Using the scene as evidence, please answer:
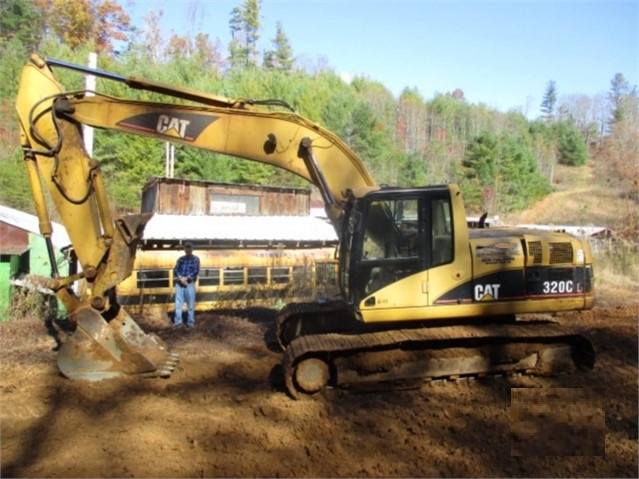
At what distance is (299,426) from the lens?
5.65 m

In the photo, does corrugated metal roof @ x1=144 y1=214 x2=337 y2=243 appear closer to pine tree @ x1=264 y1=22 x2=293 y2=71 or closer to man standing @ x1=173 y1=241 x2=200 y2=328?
man standing @ x1=173 y1=241 x2=200 y2=328

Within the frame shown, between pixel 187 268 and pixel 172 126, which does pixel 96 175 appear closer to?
pixel 172 126

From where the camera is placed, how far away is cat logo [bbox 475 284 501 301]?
6590 millimetres

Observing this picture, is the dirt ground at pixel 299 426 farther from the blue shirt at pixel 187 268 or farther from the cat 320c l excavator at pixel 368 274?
the blue shirt at pixel 187 268

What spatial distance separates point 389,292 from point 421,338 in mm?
634

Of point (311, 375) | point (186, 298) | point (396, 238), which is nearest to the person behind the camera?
point (311, 375)

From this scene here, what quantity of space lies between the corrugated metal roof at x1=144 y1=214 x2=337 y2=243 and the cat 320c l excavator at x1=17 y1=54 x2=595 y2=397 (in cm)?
914

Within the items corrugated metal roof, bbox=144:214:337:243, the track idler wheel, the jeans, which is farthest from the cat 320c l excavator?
corrugated metal roof, bbox=144:214:337:243

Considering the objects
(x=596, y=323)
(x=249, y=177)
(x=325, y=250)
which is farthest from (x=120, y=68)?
(x=596, y=323)

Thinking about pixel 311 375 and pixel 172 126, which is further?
pixel 172 126

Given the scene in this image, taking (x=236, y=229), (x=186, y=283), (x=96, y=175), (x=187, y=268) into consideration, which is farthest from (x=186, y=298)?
(x=236, y=229)

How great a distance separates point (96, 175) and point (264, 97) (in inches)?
1764

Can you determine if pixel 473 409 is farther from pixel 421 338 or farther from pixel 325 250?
pixel 325 250

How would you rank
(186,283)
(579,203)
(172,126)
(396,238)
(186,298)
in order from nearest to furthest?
(396,238)
(172,126)
(186,283)
(186,298)
(579,203)
